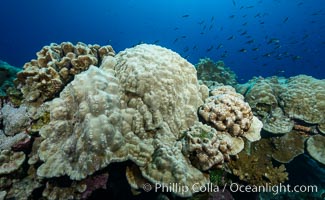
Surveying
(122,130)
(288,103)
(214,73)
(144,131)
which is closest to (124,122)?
(122,130)

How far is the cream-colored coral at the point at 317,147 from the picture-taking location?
5.90 meters

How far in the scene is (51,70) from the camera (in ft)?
16.0

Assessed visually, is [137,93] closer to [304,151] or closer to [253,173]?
[253,173]

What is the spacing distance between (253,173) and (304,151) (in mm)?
2305

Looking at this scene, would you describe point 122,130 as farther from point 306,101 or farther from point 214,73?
point 214,73

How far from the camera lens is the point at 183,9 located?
5507 inches

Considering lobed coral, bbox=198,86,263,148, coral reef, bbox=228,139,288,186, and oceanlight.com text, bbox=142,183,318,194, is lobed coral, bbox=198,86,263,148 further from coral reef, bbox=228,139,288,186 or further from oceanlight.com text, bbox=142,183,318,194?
oceanlight.com text, bbox=142,183,318,194

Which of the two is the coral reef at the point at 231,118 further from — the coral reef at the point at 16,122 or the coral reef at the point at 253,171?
the coral reef at the point at 16,122

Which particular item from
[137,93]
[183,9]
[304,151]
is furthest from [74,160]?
[183,9]

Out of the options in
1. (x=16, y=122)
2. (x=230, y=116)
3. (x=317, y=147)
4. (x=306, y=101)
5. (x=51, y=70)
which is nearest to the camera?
(x=16, y=122)

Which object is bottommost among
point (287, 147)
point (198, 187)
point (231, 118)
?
point (198, 187)

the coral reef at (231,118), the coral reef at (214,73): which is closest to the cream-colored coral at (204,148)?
the coral reef at (231,118)

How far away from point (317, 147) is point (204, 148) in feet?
12.6

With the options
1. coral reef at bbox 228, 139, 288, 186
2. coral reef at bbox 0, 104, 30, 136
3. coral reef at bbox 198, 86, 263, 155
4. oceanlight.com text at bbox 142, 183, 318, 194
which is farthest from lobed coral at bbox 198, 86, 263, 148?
coral reef at bbox 0, 104, 30, 136
